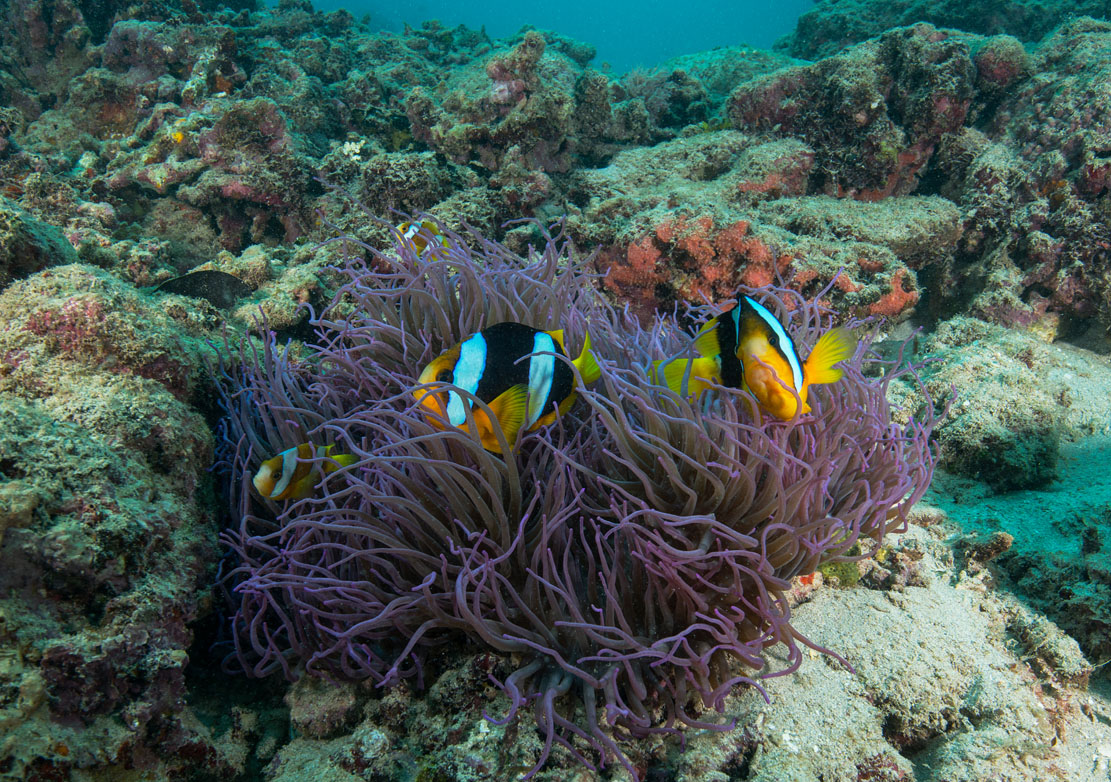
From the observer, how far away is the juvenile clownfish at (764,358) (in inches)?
65.1

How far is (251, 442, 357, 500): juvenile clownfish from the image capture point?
2.14 meters

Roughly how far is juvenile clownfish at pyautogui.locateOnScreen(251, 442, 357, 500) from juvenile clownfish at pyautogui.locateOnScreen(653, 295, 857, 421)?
1434 mm

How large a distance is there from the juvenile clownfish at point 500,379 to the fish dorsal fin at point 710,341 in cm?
48

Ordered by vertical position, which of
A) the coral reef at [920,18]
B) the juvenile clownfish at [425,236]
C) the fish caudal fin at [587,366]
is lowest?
the fish caudal fin at [587,366]

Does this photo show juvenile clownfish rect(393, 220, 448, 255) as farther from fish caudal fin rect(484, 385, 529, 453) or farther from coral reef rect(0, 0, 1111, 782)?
fish caudal fin rect(484, 385, 529, 453)

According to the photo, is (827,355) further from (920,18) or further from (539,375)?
(920,18)

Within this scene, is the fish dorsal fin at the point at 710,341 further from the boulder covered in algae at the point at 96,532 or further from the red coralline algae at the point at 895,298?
the red coralline algae at the point at 895,298

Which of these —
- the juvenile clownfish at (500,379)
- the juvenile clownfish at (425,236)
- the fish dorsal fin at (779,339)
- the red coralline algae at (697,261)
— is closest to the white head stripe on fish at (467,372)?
the juvenile clownfish at (500,379)

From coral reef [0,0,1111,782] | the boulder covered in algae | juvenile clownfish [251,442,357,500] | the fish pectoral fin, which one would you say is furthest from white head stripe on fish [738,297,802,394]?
the boulder covered in algae

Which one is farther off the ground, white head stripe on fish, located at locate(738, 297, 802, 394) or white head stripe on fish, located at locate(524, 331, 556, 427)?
white head stripe on fish, located at locate(738, 297, 802, 394)

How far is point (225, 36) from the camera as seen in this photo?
330 inches

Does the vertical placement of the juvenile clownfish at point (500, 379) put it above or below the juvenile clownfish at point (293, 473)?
above

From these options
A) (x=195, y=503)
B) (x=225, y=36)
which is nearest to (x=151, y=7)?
(x=225, y=36)

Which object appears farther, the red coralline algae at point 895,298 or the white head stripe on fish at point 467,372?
the red coralline algae at point 895,298
